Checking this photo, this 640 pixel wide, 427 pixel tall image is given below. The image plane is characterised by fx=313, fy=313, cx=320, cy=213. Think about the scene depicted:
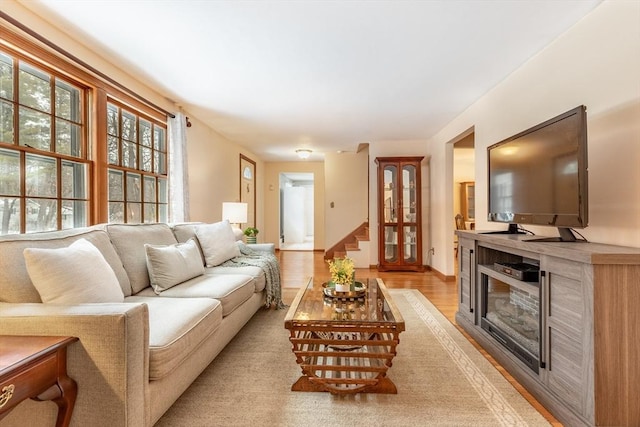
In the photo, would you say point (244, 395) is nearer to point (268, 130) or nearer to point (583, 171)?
point (583, 171)

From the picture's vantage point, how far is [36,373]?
3.59 feet

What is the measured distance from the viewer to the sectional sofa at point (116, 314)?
1.25 metres

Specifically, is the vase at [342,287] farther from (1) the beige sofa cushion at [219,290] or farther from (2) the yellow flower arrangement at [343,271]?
(1) the beige sofa cushion at [219,290]

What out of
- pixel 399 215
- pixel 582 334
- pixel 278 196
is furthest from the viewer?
pixel 278 196

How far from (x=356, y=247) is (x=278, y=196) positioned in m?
2.85

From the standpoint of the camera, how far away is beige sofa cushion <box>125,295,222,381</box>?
55.3 inches

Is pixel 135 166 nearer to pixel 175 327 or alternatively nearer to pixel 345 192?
pixel 175 327

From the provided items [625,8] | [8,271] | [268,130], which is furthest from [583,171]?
[268,130]

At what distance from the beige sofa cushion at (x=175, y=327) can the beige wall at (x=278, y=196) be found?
5.98 m

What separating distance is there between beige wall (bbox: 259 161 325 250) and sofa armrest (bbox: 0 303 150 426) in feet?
22.1

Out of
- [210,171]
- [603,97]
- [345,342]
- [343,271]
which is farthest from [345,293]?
[210,171]

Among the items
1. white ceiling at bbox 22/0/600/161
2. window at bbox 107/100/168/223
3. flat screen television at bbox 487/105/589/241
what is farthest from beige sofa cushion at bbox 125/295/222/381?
flat screen television at bbox 487/105/589/241

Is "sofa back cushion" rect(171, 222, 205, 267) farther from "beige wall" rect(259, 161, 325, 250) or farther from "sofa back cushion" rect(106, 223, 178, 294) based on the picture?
"beige wall" rect(259, 161, 325, 250)

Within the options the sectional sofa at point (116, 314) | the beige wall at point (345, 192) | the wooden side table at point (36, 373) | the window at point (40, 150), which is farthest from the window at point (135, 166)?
the beige wall at point (345, 192)
